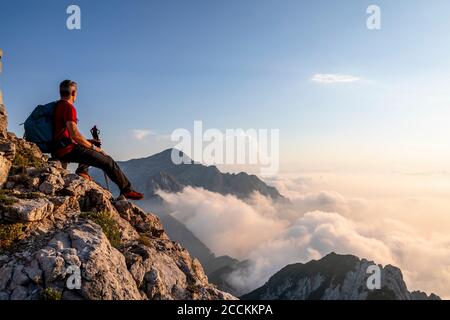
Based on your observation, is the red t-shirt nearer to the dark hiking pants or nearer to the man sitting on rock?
the man sitting on rock

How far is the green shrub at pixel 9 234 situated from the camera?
10831mm

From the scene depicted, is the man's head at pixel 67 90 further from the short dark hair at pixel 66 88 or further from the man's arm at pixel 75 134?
the man's arm at pixel 75 134

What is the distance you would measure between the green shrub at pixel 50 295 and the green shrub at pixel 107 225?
11.6ft

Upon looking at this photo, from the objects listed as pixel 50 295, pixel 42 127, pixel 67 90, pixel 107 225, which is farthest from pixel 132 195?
pixel 50 295

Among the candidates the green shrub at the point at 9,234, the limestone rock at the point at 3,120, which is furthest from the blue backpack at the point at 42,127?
the green shrub at the point at 9,234

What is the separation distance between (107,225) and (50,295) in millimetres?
4422

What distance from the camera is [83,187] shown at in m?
15.7

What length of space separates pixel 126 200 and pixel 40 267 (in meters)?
7.11

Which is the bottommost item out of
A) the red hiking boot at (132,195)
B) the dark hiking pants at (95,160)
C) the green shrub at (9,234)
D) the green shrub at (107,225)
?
the green shrub at (107,225)

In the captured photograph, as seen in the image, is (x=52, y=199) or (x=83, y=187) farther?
(x=83, y=187)
